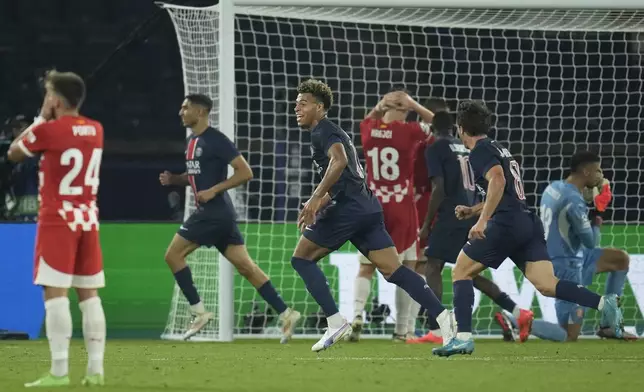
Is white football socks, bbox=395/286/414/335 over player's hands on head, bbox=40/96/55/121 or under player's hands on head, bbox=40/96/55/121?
under

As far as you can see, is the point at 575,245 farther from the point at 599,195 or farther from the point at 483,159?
the point at 483,159

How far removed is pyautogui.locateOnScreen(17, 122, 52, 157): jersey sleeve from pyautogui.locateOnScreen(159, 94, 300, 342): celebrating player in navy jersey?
470 centimetres

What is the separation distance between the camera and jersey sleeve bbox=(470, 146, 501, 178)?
9242mm

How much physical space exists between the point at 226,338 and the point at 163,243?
150 cm

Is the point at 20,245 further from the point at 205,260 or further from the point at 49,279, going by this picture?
the point at 49,279

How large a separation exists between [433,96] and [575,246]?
420 centimetres

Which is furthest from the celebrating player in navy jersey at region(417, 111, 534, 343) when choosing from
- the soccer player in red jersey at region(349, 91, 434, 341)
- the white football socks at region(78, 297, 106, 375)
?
the white football socks at region(78, 297, 106, 375)

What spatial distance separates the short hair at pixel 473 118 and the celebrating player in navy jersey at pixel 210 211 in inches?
113

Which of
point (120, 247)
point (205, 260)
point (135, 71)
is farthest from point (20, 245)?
point (135, 71)

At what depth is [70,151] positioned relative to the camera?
23.4 feet

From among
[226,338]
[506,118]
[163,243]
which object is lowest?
[226,338]

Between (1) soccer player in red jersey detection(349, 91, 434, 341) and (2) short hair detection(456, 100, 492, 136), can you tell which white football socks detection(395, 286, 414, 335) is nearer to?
(1) soccer player in red jersey detection(349, 91, 434, 341)

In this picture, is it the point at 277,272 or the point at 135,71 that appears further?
the point at 135,71

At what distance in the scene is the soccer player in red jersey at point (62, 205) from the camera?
23.2ft
